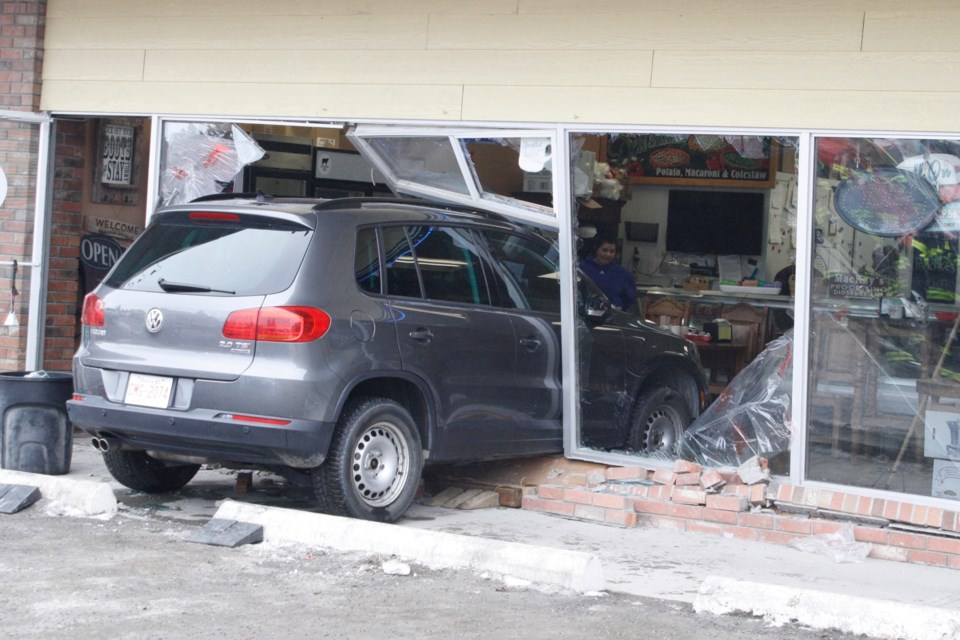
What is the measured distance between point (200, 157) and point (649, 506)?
4.53 meters

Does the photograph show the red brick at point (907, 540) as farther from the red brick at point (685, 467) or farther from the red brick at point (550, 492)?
the red brick at point (550, 492)

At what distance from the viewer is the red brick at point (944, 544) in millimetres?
7094

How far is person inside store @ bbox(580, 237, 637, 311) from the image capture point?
10.9 meters

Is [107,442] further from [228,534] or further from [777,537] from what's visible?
[777,537]

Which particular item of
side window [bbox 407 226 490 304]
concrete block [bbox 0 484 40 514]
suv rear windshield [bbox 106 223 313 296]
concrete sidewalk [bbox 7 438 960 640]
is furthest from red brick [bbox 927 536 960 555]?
concrete block [bbox 0 484 40 514]

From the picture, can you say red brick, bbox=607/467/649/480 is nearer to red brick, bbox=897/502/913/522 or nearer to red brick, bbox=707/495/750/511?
red brick, bbox=707/495/750/511

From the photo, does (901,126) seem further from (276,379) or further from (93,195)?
(93,195)

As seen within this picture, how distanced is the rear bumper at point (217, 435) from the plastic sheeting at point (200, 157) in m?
3.09

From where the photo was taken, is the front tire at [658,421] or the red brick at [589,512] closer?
the red brick at [589,512]

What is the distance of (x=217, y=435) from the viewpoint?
696 cm

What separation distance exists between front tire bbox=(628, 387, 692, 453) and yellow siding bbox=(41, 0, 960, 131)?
2117 mm

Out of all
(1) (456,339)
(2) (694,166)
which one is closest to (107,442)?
(1) (456,339)

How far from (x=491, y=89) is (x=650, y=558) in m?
3.41

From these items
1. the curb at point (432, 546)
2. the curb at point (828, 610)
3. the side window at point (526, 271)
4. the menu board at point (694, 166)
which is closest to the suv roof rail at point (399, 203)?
the side window at point (526, 271)
